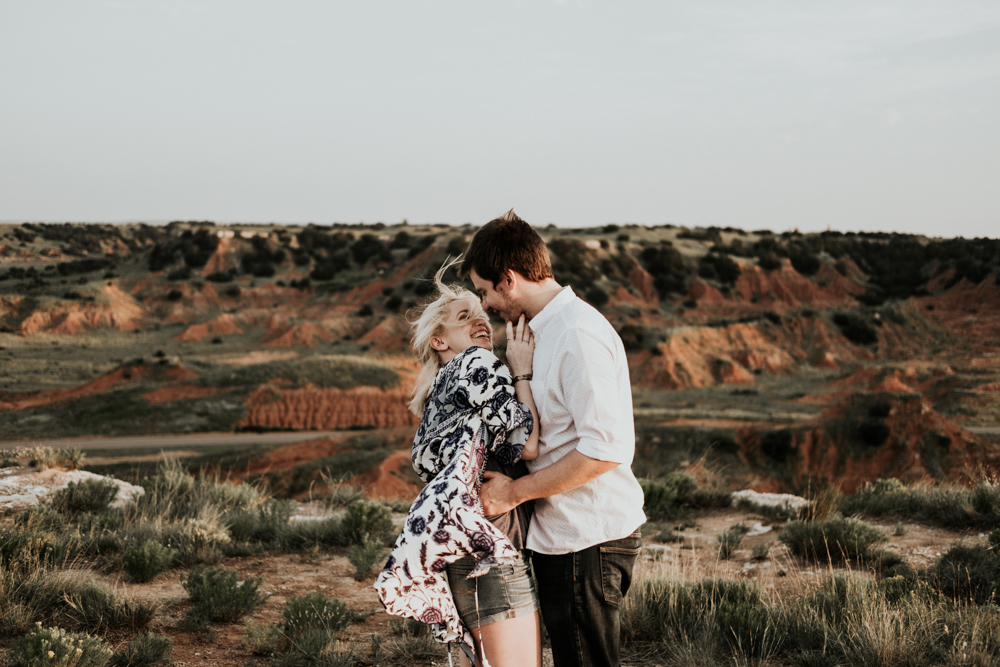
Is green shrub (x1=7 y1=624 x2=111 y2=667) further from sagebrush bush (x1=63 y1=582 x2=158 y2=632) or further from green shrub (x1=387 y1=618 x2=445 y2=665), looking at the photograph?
green shrub (x1=387 y1=618 x2=445 y2=665)

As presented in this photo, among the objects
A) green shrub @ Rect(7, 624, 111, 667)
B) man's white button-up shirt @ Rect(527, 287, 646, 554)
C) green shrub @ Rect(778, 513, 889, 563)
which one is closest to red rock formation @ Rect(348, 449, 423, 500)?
green shrub @ Rect(778, 513, 889, 563)

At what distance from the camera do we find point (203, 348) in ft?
140

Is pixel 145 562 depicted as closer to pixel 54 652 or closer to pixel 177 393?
pixel 54 652

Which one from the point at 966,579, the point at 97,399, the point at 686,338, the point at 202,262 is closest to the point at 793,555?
Result: the point at 966,579

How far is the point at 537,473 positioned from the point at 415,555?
514 mm

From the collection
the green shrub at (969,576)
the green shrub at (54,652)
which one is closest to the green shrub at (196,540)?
the green shrub at (54,652)

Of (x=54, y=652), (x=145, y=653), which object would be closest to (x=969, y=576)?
(x=145, y=653)

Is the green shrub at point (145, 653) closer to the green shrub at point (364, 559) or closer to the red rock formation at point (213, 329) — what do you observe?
the green shrub at point (364, 559)

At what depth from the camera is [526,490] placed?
2.27 metres

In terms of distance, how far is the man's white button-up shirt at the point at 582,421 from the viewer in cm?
216

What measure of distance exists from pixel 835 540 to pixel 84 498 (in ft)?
26.6

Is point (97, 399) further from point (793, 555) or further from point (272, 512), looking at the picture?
point (793, 555)

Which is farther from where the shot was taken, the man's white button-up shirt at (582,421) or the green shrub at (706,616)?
the green shrub at (706,616)

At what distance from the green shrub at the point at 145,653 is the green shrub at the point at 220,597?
56cm
